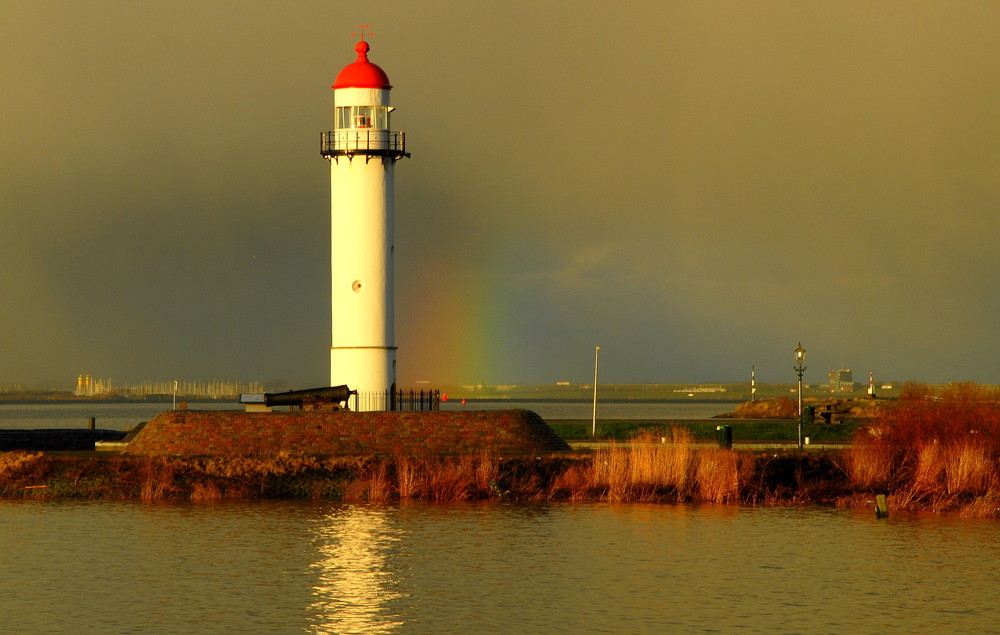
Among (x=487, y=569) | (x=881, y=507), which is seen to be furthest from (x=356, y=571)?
(x=881, y=507)

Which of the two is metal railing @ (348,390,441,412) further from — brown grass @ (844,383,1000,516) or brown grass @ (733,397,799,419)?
brown grass @ (733,397,799,419)

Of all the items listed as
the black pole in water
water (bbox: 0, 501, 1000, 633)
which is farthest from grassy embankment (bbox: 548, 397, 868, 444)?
water (bbox: 0, 501, 1000, 633)

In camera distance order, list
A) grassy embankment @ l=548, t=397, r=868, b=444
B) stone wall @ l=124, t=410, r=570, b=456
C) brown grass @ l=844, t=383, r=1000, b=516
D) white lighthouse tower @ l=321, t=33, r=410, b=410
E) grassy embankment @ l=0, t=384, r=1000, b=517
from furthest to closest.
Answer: grassy embankment @ l=548, t=397, r=868, b=444 → white lighthouse tower @ l=321, t=33, r=410, b=410 → stone wall @ l=124, t=410, r=570, b=456 → grassy embankment @ l=0, t=384, r=1000, b=517 → brown grass @ l=844, t=383, r=1000, b=516

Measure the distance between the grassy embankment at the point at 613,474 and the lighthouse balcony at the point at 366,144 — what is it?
37.1 ft

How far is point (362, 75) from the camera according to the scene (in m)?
49.3

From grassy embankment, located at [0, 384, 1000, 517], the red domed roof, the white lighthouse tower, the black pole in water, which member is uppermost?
the red domed roof

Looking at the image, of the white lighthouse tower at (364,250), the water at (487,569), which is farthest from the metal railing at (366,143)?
the water at (487,569)

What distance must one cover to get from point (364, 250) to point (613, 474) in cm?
1291

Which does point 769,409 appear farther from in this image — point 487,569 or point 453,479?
point 487,569

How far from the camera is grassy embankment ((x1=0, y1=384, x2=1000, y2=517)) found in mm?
41250

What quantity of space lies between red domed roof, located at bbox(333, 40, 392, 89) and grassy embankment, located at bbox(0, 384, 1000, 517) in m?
13.9

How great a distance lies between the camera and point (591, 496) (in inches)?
1640

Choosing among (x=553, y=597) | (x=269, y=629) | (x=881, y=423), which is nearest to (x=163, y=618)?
(x=269, y=629)

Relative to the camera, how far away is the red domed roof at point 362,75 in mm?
49188
